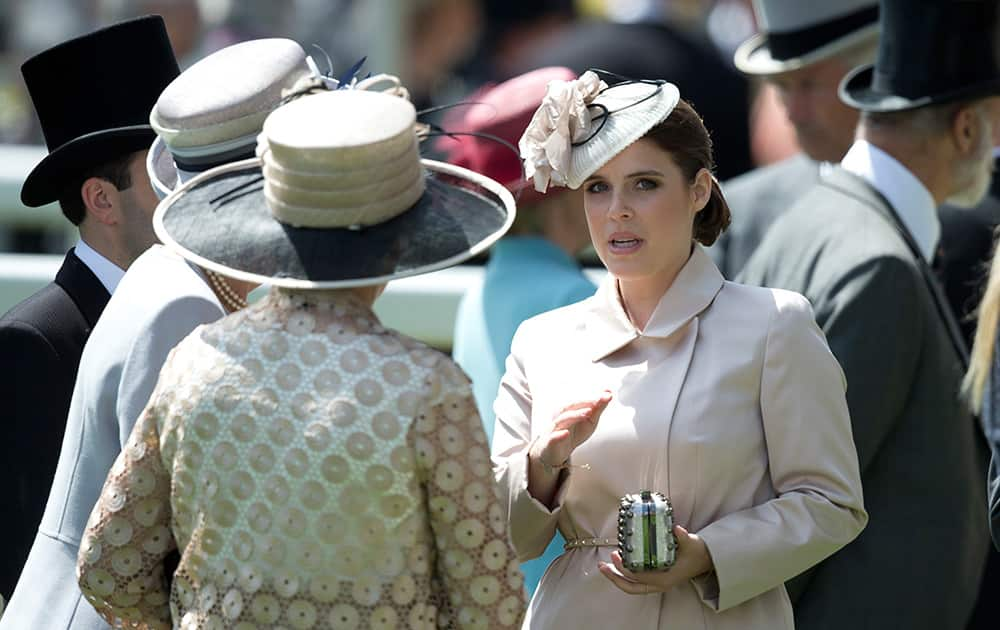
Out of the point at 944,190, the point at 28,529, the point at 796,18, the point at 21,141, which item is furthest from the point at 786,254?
the point at 21,141

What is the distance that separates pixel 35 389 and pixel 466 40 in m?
7.70

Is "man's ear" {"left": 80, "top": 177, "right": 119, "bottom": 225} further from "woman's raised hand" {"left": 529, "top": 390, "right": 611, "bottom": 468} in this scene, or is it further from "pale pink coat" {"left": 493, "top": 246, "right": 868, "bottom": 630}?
"woman's raised hand" {"left": 529, "top": 390, "right": 611, "bottom": 468}

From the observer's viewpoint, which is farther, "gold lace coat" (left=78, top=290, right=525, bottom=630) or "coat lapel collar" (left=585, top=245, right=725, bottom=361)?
"coat lapel collar" (left=585, top=245, right=725, bottom=361)

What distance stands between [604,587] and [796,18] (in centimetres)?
300

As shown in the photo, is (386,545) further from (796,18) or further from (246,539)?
(796,18)

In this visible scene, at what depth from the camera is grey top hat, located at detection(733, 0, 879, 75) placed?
5.83m

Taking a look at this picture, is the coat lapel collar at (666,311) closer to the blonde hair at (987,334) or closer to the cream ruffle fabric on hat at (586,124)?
the cream ruffle fabric on hat at (586,124)

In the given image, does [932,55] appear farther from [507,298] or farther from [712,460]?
[712,460]

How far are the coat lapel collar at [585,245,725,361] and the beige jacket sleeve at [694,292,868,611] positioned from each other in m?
0.17

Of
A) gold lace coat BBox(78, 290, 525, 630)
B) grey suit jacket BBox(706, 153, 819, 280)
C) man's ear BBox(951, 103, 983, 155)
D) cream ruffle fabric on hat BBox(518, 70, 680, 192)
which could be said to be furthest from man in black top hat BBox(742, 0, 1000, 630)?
gold lace coat BBox(78, 290, 525, 630)

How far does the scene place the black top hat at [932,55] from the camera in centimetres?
503

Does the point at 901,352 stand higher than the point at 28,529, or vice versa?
Result: the point at 28,529

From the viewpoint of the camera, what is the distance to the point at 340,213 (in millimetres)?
2994

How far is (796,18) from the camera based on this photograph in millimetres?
5879
